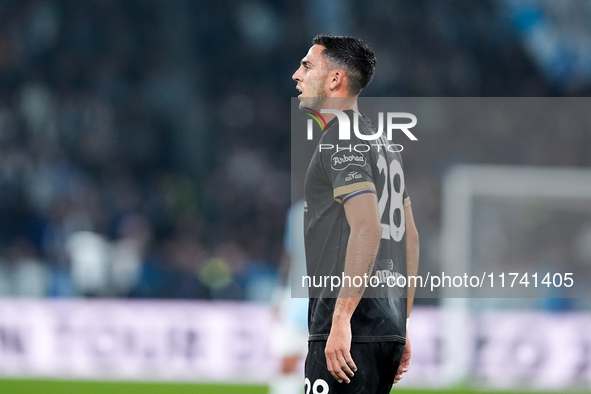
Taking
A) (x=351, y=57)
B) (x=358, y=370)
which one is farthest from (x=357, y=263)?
(x=351, y=57)

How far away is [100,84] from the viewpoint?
16281 millimetres

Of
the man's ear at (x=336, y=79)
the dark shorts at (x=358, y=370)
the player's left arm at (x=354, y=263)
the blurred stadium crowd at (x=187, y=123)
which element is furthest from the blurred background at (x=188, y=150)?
the man's ear at (x=336, y=79)

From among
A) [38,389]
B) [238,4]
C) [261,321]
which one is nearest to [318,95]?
[38,389]

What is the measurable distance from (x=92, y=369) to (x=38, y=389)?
1359 millimetres

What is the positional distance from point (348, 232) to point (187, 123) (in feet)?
42.5

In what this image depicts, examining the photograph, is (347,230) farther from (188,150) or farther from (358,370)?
(188,150)

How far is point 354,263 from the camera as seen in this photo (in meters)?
3.07

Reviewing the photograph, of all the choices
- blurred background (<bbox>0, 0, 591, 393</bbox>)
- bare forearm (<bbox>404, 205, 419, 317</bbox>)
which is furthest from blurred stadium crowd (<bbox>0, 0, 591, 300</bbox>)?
bare forearm (<bbox>404, 205, 419, 317</bbox>)

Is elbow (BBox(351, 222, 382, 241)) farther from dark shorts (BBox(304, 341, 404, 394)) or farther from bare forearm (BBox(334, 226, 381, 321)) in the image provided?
dark shorts (BBox(304, 341, 404, 394))

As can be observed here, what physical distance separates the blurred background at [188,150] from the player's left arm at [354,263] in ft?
20.5

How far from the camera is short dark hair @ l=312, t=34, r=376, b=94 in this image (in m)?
3.23

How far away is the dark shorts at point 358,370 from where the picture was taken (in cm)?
320

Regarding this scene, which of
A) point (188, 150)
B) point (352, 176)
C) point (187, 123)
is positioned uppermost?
point (187, 123)

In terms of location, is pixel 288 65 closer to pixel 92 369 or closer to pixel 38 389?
pixel 92 369
